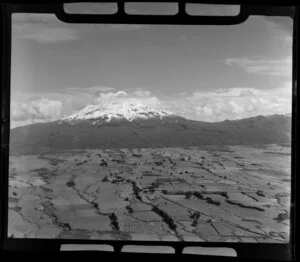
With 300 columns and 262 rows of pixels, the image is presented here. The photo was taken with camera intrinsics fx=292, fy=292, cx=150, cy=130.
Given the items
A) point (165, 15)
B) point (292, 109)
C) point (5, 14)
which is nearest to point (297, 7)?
point (292, 109)

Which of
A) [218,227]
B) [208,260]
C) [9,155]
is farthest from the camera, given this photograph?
[218,227]

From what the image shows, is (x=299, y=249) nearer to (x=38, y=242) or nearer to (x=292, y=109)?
(x=292, y=109)

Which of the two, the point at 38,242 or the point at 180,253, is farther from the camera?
the point at 38,242

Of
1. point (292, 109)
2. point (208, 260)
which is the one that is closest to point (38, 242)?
point (208, 260)

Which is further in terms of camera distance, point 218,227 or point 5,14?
point 218,227

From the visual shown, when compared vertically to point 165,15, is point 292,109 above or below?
below

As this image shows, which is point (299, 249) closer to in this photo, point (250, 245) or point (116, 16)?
point (250, 245)

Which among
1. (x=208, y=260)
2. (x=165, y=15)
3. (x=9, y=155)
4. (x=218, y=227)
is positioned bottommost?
(x=218, y=227)

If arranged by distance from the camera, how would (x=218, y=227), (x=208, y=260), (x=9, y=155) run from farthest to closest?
(x=218, y=227) → (x=9, y=155) → (x=208, y=260)

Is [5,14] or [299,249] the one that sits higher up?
[5,14]
